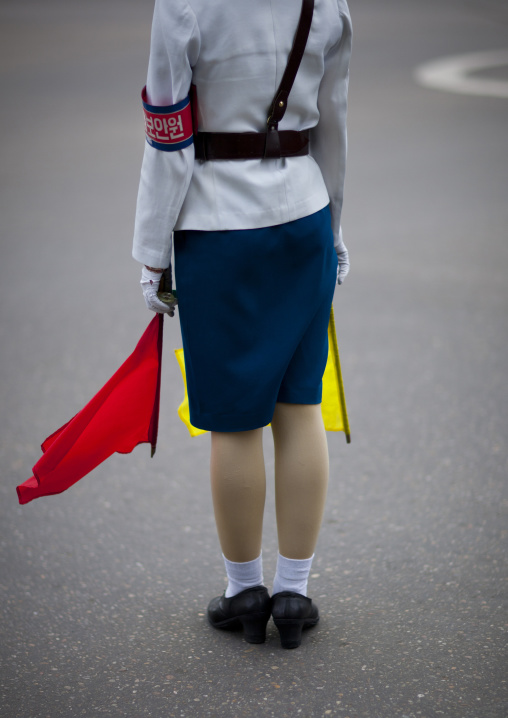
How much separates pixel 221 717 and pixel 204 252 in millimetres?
1080

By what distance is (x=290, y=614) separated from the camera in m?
2.24

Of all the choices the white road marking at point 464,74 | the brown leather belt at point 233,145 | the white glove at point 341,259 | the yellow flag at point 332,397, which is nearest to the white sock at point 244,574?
the yellow flag at point 332,397

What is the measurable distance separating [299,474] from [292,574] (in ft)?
0.91

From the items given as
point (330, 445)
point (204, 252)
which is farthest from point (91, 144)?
point (204, 252)

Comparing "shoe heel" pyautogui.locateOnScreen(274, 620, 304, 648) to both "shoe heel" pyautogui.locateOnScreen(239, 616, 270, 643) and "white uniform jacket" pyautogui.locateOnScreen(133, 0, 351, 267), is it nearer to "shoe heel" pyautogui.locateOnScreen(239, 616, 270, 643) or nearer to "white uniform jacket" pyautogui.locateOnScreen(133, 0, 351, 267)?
"shoe heel" pyautogui.locateOnScreen(239, 616, 270, 643)

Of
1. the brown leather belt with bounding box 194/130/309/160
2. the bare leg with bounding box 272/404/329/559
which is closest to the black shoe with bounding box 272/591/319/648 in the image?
the bare leg with bounding box 272/404/329/559

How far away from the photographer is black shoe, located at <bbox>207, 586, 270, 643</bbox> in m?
2.27

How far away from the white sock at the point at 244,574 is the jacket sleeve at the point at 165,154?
2.66 feet

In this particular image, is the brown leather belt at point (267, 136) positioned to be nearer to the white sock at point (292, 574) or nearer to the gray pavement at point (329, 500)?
the white sock at point (292, 574)

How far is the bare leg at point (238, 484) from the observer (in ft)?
7.14

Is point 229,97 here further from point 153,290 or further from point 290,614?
point 290,614

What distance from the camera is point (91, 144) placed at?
29.5ft

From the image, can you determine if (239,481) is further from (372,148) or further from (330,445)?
(372,148)

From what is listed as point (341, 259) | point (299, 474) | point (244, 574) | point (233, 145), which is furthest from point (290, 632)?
point (233, 145)
